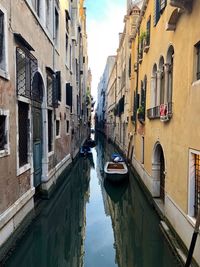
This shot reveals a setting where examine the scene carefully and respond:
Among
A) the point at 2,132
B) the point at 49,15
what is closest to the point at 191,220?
the point at 2,132

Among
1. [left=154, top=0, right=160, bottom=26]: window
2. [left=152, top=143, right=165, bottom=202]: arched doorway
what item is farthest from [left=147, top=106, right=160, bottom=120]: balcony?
[left=154, top=0, right=160, bottom=26]: window

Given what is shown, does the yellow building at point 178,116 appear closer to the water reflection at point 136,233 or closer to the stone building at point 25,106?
the water reflection at point 136,233

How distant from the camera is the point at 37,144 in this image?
895 centimetres

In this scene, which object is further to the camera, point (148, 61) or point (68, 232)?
point (148, 61)

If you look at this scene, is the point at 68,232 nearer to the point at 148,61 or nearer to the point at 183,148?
the point at 183,148

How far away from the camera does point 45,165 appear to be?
9.56 m

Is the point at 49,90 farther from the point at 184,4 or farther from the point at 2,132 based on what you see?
the point at 184,4

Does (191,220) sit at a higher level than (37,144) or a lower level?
lower

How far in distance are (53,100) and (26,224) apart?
17.3ft

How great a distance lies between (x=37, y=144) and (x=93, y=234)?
3315 mm

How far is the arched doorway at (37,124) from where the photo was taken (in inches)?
333

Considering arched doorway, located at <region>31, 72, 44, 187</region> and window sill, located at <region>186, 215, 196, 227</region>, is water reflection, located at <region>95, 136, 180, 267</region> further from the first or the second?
arched doorway, located at <region>31, 72, 44, 187</region>

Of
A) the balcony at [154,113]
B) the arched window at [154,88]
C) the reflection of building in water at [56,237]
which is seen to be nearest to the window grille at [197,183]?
the reflection of building in water at [56,237]

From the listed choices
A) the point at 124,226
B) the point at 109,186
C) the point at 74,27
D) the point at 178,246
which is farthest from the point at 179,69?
the point at 74,27
